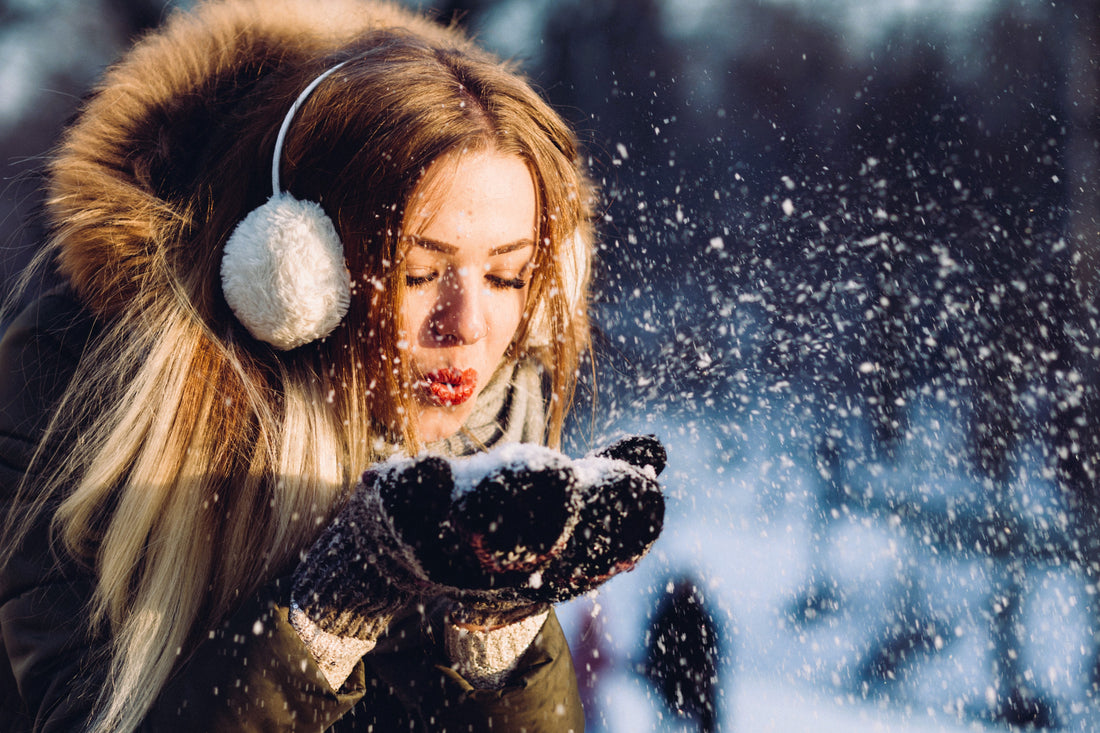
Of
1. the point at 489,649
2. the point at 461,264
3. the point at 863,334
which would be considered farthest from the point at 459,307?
the point at 863,334

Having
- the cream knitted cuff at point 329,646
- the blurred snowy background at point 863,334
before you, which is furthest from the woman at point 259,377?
the blurred snowy background at point 863,334

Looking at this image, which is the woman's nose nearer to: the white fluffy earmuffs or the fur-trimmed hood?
the white fluffy earmuffs

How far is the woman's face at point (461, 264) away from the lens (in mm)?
867

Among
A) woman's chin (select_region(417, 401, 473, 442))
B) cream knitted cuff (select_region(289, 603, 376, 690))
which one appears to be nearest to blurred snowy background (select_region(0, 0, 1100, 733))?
woman's chin (select_region(417, 401, 473, 442))

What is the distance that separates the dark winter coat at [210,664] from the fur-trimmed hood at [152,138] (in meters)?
0.10

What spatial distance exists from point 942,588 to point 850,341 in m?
0.99

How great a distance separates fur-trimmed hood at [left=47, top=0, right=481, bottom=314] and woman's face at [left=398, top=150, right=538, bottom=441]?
0.24m

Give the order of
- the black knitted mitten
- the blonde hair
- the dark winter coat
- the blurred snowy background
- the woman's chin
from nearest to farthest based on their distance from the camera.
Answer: the black knitted mitten
the dark winter coat
the blonde hair
the woman's chin
the blurred snowy background

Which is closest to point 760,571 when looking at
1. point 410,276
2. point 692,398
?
point 692,398

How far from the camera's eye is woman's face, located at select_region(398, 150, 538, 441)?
87 cm

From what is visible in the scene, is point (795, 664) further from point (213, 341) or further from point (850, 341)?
point (213, 341)

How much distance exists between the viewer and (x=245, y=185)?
2.96ft

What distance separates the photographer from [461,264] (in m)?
0.88

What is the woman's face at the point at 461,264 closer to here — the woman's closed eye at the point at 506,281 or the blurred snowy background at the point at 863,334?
the woman's closed eye at the point at 506,281
